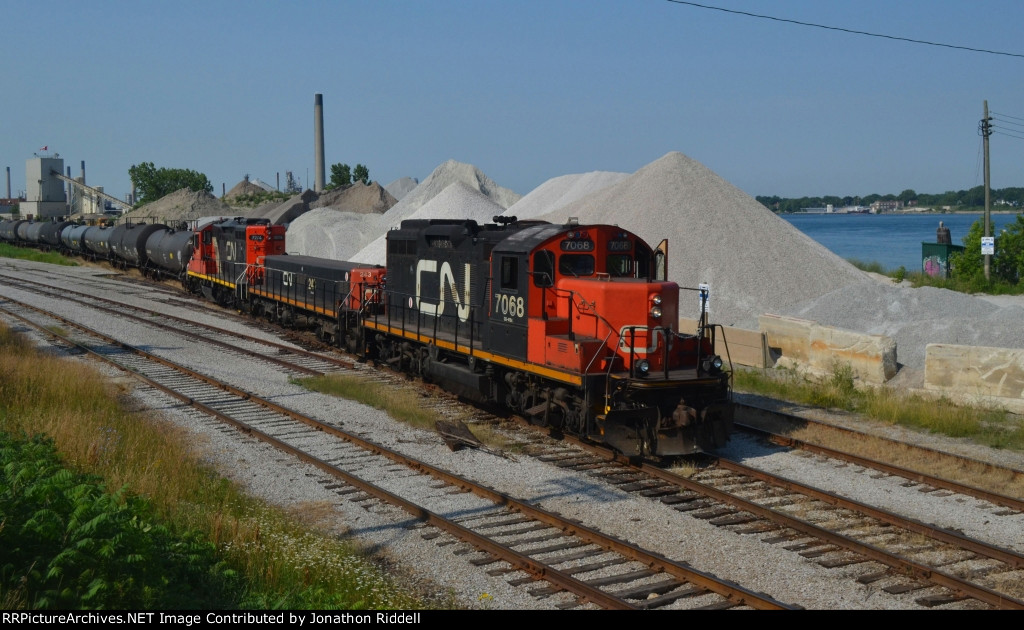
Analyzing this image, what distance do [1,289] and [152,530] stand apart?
1388 inches

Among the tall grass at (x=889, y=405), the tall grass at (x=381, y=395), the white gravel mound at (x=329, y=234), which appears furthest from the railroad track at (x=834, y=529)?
the white gravel mound at (x=329, y=234)

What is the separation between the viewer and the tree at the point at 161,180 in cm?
12619

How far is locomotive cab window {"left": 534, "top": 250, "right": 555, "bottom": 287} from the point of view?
12734 millimetres

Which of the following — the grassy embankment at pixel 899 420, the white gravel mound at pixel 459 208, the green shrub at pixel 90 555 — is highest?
the white gravel mound at pixel 459 208

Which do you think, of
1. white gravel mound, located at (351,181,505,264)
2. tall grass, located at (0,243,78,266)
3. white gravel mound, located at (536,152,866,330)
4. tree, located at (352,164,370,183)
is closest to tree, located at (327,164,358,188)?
tree, located at (352,164,370,183)

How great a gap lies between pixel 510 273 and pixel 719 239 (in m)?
18.6

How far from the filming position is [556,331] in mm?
12672

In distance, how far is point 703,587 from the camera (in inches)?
306

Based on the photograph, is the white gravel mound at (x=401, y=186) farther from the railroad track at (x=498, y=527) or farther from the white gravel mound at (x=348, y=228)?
the railroad track at (x=498, y=527)

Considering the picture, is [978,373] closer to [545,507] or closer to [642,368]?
[642,368]

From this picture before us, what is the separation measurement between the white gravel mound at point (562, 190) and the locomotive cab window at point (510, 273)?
3132cm

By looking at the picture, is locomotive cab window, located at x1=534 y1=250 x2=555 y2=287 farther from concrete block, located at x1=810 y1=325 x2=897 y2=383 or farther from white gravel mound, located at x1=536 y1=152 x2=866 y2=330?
white gravel mound, located at x1=536 y1=152 x2=866 y2=330

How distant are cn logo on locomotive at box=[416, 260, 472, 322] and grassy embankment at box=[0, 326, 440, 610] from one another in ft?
17.2

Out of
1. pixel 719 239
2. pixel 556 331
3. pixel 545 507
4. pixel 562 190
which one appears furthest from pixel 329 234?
pixel 545 507
